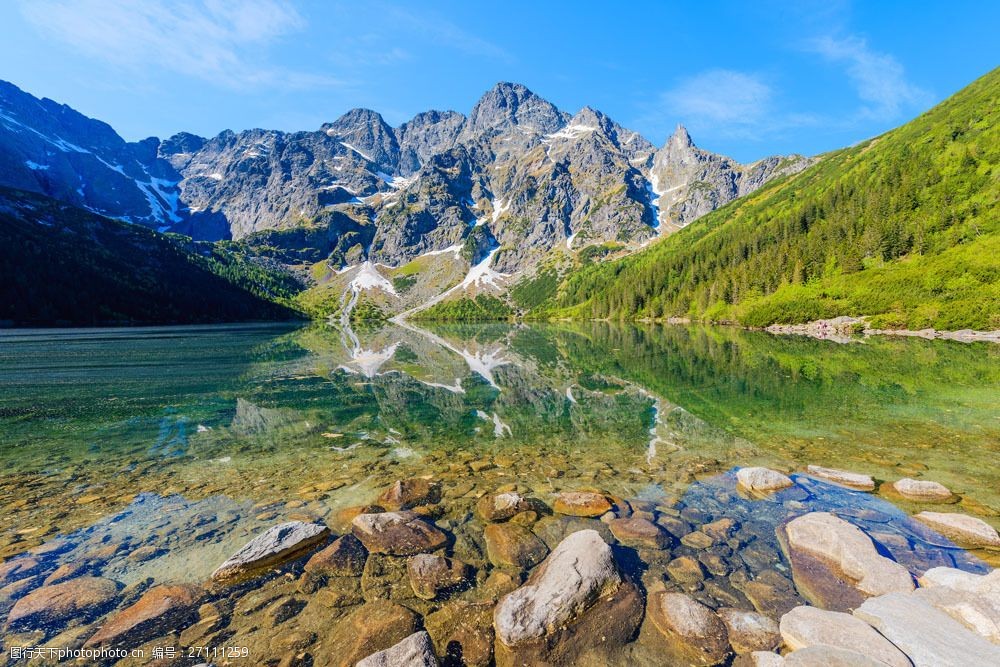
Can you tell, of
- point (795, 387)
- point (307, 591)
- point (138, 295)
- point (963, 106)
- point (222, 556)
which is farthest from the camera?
point (138, 295)

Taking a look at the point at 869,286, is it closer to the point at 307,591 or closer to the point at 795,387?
the point at 795,387

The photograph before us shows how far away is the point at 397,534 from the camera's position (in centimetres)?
1070

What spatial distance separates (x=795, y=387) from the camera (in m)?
30.7

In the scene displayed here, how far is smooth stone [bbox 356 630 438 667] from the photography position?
640 centimetres

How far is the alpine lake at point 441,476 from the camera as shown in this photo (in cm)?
809

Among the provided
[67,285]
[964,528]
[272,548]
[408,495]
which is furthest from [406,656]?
[67,285]

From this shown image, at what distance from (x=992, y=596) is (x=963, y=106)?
237 m

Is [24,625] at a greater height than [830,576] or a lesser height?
lesser

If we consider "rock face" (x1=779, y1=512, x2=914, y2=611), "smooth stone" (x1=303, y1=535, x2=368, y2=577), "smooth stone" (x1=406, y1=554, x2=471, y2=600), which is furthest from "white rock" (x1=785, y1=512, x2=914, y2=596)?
"smooth stone" (x1=303, y1=535, x2=368, y2=577)

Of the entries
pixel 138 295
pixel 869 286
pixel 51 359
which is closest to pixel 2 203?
pixel 138 295

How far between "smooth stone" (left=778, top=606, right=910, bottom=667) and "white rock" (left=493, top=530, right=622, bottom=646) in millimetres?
2992

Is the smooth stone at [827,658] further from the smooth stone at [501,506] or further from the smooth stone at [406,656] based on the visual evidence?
the smooth stone at [501,506]

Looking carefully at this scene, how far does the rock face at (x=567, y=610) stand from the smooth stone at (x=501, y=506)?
2908 mm

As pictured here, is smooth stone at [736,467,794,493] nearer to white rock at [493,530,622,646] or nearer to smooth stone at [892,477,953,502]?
smooth stone at [892,477,953,502]
